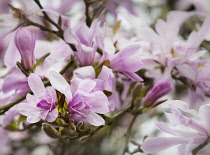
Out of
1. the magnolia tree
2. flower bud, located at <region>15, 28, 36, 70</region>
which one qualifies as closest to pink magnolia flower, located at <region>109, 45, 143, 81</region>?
the magnolia tree

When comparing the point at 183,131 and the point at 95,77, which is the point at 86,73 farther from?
the point at 183,131

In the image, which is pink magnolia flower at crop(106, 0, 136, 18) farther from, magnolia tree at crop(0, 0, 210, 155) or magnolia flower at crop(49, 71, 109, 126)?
magnolia flower at crop(49, 71, 109, 126)

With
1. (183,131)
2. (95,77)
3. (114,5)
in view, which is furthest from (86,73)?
(114,5)

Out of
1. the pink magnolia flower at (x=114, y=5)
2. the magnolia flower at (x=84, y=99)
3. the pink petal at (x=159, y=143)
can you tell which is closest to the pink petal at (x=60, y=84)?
the magnolia flower at (x=84, y=99)

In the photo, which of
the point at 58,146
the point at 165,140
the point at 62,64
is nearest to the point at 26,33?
the point at 62,64

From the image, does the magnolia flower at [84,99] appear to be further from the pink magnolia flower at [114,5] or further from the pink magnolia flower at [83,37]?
the pink magnolia flower at [114,5]

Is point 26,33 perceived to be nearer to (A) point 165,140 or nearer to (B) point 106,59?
(B) point 106,59
